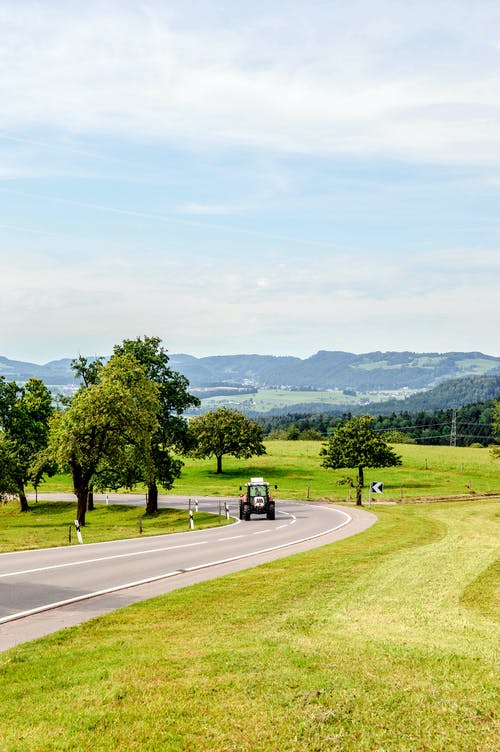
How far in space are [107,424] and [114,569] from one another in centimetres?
2188

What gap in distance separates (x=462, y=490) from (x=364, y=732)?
67884mm

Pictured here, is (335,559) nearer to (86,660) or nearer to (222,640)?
(222,640)

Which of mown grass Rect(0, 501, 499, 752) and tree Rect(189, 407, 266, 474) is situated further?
tree Rect(189, 407, 266, 474)

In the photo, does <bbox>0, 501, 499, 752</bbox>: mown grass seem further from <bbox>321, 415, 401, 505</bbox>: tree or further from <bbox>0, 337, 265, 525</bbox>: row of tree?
<bbox>321, 415, 401, 505</bbox>: tree

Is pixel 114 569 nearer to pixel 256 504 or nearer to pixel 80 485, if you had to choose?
pixel 80 485

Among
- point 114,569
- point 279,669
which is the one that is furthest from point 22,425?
point 279,669

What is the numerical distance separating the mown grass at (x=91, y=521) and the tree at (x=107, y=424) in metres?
2.48

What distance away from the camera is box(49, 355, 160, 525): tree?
39.1m

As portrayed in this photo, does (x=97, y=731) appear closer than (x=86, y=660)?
Yes

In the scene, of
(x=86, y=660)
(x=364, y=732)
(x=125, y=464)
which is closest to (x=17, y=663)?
(x=86, y=660)

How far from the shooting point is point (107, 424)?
40062mm

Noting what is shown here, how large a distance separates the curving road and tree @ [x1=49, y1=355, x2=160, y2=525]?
914 cm

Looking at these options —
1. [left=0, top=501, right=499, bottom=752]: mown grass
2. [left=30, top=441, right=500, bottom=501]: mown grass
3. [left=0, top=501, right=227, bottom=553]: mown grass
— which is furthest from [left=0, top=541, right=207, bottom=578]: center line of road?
[left=30, top=441, right=500, bottom=501]: mown grass

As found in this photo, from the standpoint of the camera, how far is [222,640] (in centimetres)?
1038
